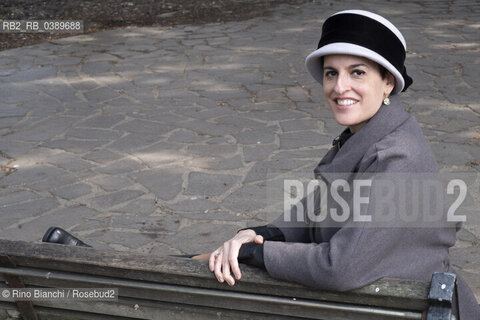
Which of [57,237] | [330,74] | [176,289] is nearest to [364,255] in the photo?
[176,289]

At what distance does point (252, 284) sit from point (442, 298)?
0.55m

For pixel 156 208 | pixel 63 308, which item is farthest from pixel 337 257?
pixel 156 208

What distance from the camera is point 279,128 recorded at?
6051mm

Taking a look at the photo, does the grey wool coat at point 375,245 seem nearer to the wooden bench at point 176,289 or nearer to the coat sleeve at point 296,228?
the wooden bench at point 176,289

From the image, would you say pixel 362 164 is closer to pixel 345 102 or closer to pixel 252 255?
pixel 345 102

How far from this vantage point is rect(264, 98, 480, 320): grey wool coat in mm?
1906

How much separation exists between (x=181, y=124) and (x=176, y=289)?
4333 millimetres

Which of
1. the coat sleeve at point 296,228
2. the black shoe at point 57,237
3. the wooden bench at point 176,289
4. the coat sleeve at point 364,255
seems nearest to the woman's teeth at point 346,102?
the coat sleeve at point 364,255

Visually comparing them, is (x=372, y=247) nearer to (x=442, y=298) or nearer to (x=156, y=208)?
(x=442, y=298)

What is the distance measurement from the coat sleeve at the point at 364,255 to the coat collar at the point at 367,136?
0.25ft

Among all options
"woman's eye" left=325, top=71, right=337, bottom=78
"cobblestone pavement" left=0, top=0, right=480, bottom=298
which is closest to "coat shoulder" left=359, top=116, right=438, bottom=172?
"woman's eye" left=325, top=71, right=337, bottom=78

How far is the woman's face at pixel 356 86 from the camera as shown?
2.18 meters

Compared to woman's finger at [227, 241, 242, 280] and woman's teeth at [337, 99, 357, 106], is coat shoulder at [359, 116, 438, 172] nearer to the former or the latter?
woman's teeth at [337, 99, 357, 106]

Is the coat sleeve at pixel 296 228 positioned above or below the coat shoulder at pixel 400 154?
below
